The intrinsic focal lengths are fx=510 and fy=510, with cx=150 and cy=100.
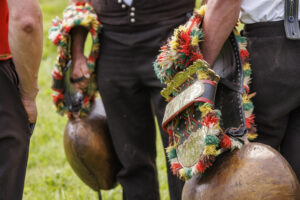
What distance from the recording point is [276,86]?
83.3 inches

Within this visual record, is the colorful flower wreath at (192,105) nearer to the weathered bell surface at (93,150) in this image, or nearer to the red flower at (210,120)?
the red flower at (210,120)

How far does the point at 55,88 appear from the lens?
295 centimetres

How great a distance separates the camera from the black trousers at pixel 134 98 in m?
2.64

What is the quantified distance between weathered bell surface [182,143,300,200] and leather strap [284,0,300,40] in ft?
1.59

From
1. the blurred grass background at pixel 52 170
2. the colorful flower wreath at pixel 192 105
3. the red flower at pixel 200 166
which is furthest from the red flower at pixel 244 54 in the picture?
the blurred grass background at pixel 52 170

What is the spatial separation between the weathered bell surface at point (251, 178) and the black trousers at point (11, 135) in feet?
2.45

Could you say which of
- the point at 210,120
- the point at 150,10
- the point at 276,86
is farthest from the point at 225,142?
the point at 150,10

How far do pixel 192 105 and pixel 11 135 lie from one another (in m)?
0.74

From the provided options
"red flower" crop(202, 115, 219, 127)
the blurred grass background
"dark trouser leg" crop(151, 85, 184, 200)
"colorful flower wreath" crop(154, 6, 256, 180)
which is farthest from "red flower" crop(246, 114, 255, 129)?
the blurred grass background

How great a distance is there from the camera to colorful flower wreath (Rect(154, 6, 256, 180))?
73.7 inches

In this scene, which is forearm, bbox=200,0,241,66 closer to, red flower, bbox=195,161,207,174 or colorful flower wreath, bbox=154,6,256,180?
colorful flower wreath, bbox=154,6,256,180

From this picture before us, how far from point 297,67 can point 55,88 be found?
1451mm

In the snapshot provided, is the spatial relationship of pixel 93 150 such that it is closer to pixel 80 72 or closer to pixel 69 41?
pixel 80 72

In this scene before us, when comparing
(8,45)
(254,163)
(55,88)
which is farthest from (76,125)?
(254,163)
